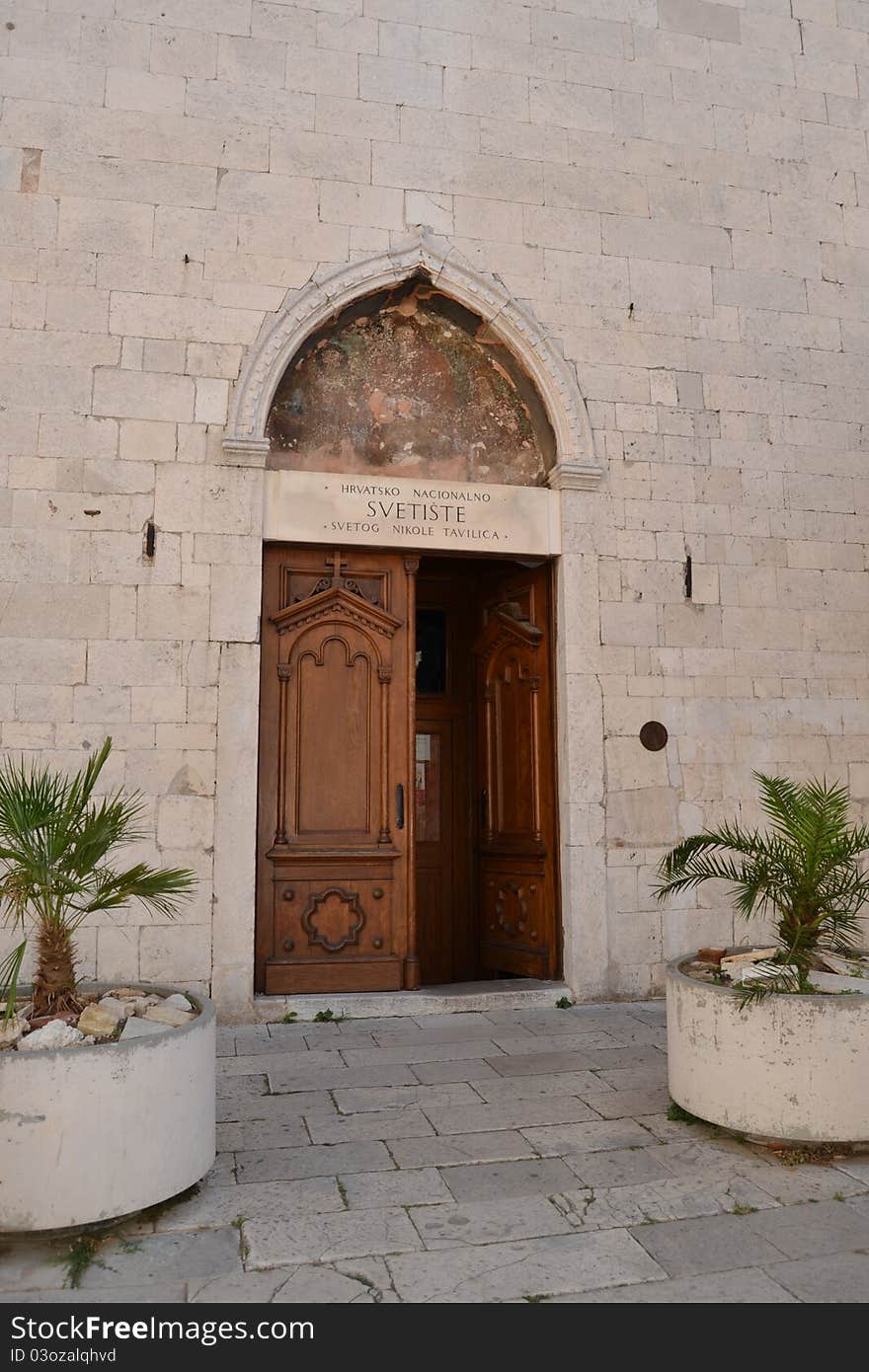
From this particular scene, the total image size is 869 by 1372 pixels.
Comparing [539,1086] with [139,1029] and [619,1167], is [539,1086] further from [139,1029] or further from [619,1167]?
[139,1029]

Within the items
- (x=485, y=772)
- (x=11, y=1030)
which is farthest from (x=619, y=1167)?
(x=485, y=772)

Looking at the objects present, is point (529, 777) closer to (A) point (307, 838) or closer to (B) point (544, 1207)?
(A) point (307, 838)

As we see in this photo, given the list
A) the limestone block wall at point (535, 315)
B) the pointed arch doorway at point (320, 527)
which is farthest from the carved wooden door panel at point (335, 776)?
the limestone block wall at point (535, 315)

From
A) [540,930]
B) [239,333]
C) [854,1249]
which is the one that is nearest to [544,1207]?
[854,1249]

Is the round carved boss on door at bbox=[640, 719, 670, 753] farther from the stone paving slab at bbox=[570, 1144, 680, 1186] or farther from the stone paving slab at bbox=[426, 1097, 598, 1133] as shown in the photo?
the stone paving slab at bbox=[570, 1144, 680, 1186]

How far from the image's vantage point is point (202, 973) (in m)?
5.35

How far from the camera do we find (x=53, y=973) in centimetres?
311

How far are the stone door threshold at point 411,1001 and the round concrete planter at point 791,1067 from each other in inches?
91.9

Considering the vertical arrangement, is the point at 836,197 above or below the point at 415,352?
above

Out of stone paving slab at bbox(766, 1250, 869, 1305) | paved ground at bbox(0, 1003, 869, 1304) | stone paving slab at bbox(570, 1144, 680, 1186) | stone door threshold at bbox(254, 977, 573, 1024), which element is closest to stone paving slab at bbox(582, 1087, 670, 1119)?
paved ground at bbox(0, 1003, 869, 1304)

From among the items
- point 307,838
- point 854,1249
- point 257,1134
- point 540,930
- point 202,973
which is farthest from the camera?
point 540,930

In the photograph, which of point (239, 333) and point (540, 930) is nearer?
point (239, 333)

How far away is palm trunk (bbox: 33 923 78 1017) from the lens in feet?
10.1

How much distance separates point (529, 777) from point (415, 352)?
303 cm
